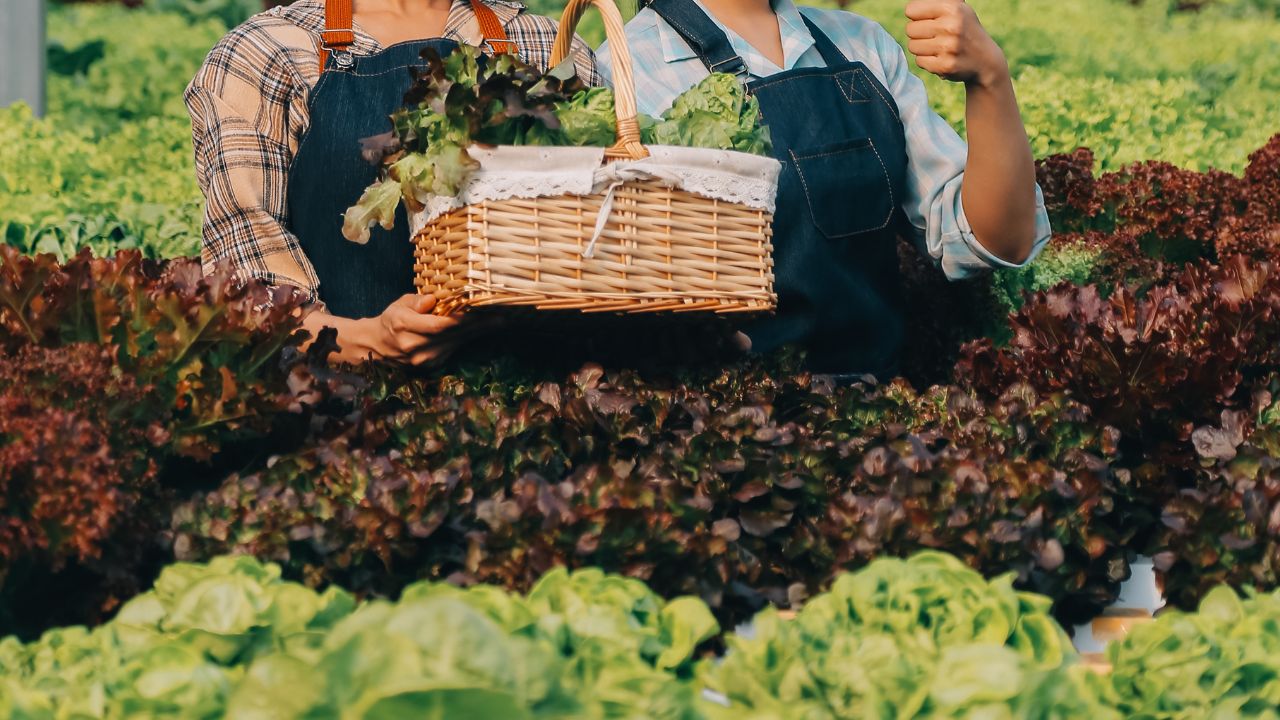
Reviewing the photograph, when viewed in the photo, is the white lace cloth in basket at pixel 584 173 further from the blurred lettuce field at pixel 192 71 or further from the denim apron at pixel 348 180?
the blurred lettuce field at pixel 192 71

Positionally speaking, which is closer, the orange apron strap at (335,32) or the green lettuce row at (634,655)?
the green lettuce row at (634,655)

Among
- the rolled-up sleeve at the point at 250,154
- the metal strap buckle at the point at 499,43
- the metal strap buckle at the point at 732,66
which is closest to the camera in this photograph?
the rolled-up sleeve at the point at 250,154

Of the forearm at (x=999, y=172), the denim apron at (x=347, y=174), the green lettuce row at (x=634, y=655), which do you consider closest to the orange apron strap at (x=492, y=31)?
the denim apron at (x=347, y=174)

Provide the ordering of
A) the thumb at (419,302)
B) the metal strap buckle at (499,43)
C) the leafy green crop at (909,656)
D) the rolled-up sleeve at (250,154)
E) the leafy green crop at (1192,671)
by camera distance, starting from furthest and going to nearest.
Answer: the metal strap buckle at (499,43), the rolled-up sleeve at (250,154), the thumb at (419,302), the leafy green crop at (1192,671), the leafy green crop at (909,656)

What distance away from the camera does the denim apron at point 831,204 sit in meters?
2.78

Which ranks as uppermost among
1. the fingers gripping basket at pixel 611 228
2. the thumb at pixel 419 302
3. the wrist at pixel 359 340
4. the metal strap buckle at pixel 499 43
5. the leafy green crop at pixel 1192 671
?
the metal strap buckle at pixel 499 43

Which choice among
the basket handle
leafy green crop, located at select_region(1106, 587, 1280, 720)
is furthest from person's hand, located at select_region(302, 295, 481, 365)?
leafy green crop, located at select_region(1106, 587, 1280, 720)

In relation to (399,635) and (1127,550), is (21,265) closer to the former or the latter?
(399,635)

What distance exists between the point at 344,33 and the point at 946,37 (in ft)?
3.94

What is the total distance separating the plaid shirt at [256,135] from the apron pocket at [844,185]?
0.93m

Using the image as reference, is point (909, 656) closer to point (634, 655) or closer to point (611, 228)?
point (634, 655)

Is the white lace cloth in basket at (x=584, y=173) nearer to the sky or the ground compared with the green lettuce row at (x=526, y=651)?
nearer to the sky

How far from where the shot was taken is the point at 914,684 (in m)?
1.41

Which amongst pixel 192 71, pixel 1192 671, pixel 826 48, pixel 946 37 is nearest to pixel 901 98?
pixel 826 48
